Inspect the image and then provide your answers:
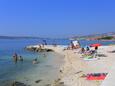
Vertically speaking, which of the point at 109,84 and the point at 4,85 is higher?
the point at 109,84

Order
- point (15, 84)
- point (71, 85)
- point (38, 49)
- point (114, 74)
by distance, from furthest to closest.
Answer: point (38, 49) → point (15, 84) → point (71, 85) → point (114, 74)

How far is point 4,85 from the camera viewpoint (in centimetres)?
2406

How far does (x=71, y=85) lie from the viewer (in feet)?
69.4

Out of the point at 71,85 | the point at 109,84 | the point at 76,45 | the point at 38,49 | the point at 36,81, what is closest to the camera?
the point at 109,84

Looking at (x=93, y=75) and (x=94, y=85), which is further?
(x=93, y=75)

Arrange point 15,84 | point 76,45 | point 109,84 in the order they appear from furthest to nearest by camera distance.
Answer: point 76,45 < point 15,84 < point 109,84

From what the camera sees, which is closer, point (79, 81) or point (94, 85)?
point (94, 85)

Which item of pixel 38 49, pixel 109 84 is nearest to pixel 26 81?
pixel 109 84

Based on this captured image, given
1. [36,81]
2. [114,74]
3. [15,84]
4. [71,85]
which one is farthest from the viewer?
[36,81]

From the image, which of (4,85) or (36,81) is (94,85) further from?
(4,85)

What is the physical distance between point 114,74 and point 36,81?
27.4ft

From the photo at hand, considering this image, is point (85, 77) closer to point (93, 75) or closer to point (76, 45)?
point (93, 75)

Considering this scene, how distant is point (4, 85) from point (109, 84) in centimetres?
1117

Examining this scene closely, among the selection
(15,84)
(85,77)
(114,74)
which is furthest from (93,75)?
(15,84)
